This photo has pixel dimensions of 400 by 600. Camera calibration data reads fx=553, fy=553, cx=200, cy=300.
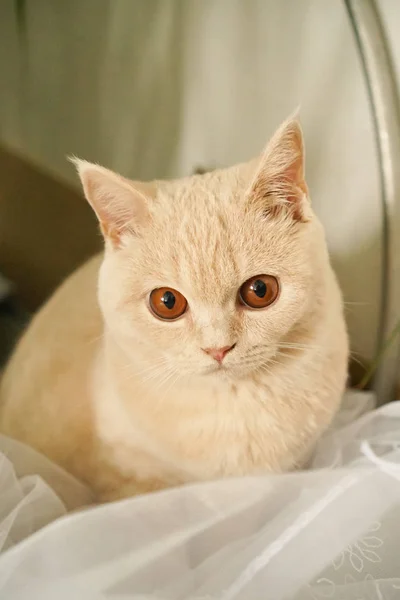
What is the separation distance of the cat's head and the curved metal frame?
0.96 feet

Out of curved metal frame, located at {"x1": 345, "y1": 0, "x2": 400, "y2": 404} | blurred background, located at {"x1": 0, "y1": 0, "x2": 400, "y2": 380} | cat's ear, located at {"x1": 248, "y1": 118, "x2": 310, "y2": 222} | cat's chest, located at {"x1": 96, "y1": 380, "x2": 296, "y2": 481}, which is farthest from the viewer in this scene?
blurred background, located at {"x1": 0, "y1": 0, "x2": 400, "y2": 380}

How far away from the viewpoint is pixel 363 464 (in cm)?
80

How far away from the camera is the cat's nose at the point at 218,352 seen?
64cm

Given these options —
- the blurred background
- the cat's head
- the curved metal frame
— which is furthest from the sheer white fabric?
the blurred background

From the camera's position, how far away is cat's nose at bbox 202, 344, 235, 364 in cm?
64

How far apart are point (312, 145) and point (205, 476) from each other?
660 mm

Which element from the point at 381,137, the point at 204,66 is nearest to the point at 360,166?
the point at 381,137

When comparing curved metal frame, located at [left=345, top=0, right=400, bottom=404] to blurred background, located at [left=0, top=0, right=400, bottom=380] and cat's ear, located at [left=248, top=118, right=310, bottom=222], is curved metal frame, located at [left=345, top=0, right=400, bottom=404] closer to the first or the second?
blurred background, located at [left=0, top=0, right=400, bottom=380]

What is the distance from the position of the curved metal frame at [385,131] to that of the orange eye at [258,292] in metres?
0.39

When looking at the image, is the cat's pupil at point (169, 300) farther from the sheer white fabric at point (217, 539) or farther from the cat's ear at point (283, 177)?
the sheer white fabric at point (217, 539)

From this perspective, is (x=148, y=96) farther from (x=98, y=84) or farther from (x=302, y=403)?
(x=302, y=403)

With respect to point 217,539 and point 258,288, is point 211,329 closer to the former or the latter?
point 258,288

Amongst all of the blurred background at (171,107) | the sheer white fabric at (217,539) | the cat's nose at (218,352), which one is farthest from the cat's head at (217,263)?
the blurred background at (171,107)

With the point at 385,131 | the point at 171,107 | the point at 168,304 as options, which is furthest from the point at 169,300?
the point at 171,107
